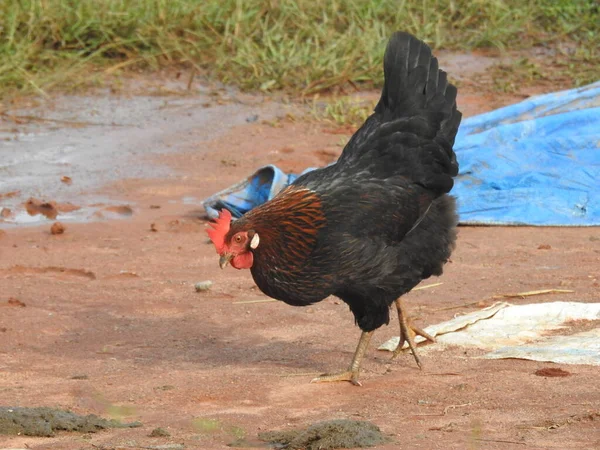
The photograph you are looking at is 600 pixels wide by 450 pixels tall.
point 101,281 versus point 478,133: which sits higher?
point 478,133

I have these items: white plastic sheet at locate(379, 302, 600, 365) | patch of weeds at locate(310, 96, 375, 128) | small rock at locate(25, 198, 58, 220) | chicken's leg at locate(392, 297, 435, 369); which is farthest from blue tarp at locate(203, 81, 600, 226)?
chicken's leg at locate(392, 297, 435, 369)

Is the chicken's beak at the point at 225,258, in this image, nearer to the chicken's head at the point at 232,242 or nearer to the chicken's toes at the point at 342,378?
the chicken's head at the point at 232,242

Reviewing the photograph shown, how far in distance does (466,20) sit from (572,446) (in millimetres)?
9942

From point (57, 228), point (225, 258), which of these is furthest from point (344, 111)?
point (225, 258)

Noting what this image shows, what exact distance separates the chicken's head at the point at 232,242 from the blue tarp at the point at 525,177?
323cm

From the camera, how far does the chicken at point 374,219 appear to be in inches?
191

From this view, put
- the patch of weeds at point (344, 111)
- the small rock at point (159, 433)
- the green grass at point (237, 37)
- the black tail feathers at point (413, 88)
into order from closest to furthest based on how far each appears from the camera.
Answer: the small rock at point (159, 433) < the black tail feathers at point (413, 88) < the patch of weeds at point (344, 111) < the green grass at point (237, 37)

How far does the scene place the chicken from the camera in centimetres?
486

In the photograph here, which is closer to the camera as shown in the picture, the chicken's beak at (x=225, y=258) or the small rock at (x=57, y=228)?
the chicken's beak at (x=225, y=258)

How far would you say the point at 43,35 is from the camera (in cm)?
1177

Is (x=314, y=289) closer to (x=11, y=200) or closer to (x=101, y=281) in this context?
(x=101, y=281)

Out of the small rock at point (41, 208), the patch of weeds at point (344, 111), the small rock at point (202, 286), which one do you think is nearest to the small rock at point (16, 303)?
the small rock at point (202, 286)

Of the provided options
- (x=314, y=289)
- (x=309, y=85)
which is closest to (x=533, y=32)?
(x=309, y=85)

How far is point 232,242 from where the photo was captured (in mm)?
4762
